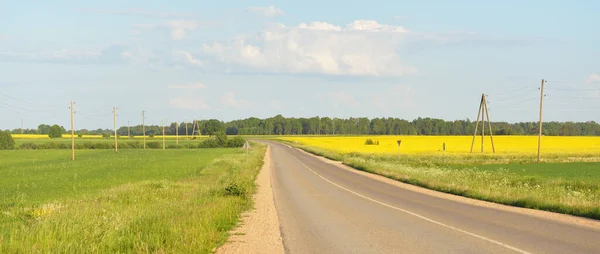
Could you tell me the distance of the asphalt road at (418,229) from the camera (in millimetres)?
10281

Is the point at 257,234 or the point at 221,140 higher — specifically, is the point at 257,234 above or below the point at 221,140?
below

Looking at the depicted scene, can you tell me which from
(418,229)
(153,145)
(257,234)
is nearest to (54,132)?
(153,145)

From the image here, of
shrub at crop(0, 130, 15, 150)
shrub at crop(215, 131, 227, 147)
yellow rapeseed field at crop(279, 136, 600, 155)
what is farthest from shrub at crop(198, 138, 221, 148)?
shrub at crop(0, 130, 15, 150)

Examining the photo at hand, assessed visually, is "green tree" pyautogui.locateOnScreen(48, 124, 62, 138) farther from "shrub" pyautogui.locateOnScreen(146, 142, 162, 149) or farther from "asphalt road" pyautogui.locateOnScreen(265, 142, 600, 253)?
"asphalt road" pyautogui.locateOnScreen(265, 142, 600, 253)

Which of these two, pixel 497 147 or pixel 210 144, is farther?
pixel 210 144

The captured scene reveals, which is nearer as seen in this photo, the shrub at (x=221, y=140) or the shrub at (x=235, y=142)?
the shrub at (x=221, y=140)

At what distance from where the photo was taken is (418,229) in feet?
41.7

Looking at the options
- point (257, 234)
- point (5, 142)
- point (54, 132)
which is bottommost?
point (257, 234)

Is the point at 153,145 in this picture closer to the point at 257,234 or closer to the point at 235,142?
the point at 235,142

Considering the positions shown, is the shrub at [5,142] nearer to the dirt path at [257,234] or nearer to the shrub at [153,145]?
the shrub at [153,145]

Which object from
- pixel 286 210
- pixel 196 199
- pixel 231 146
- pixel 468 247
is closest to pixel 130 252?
pixel 468 247

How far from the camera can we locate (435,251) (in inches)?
387

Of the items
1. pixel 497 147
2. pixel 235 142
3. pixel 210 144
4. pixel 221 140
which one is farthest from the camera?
pixel 235 142

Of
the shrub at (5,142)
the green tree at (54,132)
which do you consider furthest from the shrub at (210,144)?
the green tree at (54,132)
